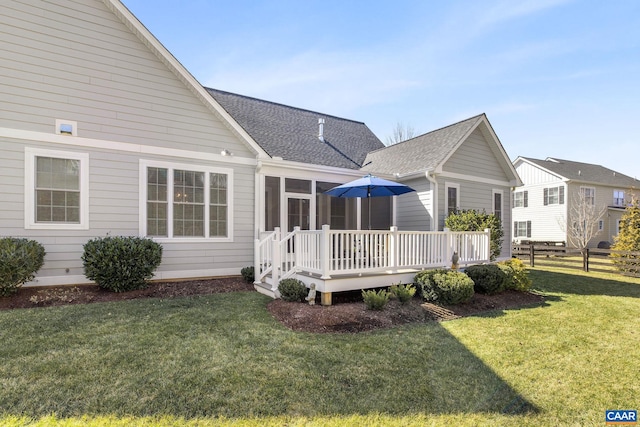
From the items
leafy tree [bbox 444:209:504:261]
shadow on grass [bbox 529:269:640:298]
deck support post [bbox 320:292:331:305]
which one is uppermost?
leafy tree [bbox 444:209:504:261]

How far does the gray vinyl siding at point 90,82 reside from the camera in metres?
6.82

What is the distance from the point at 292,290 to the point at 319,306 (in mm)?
672

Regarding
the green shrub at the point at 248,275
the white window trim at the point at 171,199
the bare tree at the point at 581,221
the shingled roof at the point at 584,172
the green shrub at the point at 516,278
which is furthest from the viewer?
the shingled roof at the point at 584,172

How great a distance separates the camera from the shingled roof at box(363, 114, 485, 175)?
10.9m

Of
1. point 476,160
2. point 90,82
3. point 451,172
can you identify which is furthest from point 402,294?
point 90,82

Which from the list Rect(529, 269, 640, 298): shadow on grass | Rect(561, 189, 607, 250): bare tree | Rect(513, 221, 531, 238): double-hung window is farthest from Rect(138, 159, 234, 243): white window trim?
Rect(513, 221, 531, 238): double-hung window

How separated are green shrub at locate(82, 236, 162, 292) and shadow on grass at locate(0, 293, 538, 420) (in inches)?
58.3

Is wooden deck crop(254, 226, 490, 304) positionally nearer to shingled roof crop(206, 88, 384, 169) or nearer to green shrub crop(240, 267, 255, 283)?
green shrub crop(240, 267, 255, 283)

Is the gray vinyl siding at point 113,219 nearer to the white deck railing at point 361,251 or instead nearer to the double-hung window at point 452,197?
the white deck railing at point 361,251

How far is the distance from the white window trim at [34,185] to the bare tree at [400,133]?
90.9 ft

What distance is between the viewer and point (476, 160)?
1202cm

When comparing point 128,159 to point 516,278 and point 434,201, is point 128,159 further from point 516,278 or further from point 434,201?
point 516,278

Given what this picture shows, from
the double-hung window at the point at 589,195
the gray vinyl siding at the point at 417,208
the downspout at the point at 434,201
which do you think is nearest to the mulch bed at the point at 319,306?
the downspout at the point at 434,201

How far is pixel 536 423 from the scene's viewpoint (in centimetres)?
286
